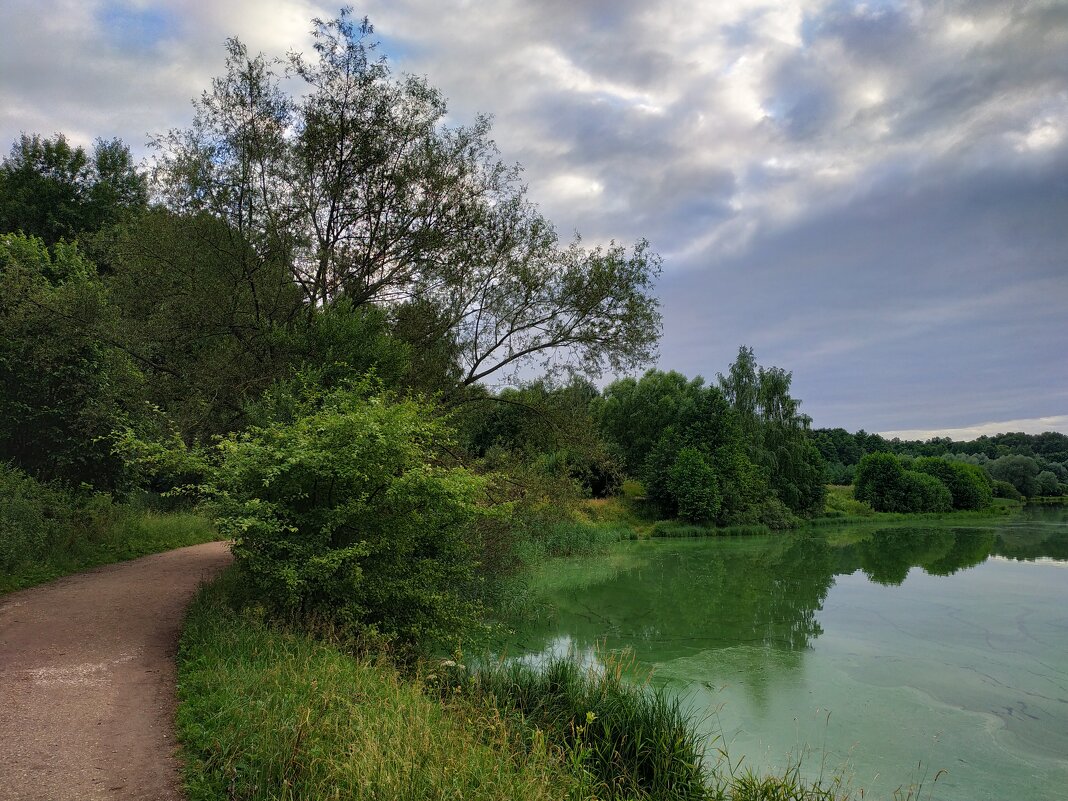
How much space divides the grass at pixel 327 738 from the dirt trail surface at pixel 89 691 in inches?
11.1

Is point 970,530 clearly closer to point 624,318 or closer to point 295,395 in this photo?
point 624,318

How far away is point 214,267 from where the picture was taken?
12805 millimetres

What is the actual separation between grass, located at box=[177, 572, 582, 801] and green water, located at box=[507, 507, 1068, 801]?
11.1 ft

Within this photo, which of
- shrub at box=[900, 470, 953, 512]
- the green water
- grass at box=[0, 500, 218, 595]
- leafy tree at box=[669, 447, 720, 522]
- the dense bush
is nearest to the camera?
the green water

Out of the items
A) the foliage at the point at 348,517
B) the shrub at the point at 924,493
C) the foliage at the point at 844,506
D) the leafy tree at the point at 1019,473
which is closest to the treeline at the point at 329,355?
the foliage at the point at 348,517

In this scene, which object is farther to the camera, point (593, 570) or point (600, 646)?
point (593, 570)

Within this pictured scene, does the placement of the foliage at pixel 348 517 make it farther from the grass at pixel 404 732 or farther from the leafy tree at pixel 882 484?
the leafy tree at pixel 882 484

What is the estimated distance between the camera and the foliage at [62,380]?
42.8 ft

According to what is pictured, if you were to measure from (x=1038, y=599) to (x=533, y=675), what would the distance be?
17.8 meters

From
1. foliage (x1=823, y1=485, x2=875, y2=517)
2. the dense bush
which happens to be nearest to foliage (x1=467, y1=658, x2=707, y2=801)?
foliage (x1=823, y1=485, x2=875, y2=517)

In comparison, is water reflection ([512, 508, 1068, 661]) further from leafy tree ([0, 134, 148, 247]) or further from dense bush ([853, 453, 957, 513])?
leafy tree ([0, 134, 148, 247])

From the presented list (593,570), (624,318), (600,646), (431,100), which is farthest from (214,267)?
(593,570)

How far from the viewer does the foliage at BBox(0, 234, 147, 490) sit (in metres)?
13.0

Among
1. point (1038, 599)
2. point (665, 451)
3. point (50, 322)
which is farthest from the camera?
point (665, 451)
